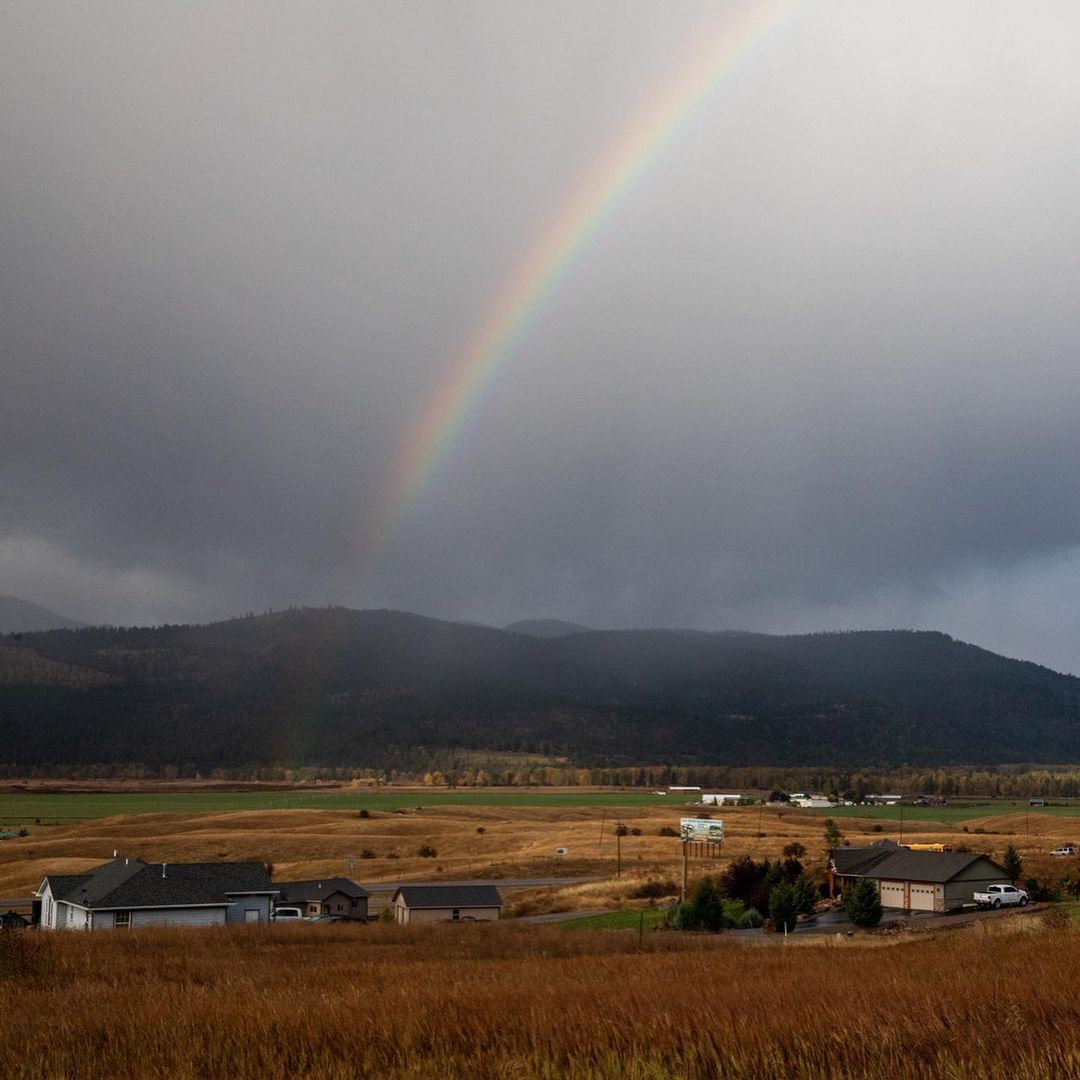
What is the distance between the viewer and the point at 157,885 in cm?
6825

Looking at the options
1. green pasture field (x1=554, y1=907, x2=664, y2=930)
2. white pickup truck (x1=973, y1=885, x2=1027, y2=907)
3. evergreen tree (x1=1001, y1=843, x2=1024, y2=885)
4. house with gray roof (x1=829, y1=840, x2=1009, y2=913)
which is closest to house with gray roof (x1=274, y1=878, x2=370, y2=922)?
green pasture field (x1=554, y1=907, x2=664, y2=930)

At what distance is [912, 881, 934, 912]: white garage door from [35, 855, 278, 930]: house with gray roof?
44235 millimetres

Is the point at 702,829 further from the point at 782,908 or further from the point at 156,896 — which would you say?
the point at 156,896

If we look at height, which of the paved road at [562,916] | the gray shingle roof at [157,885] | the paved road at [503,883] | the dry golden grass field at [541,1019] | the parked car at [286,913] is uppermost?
the dry golden grass field at [541,1019]

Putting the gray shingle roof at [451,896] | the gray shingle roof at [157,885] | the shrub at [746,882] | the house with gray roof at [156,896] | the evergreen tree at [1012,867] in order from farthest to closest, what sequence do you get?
the evergreen tree at [1012,867] < the shrub at [746,882] < the gray shingle roof at [451,896] < the gray shingle roof at [157,885] < the house with gray roof at [156,896]

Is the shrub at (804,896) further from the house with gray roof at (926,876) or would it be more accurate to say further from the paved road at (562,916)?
the paved road at (562,916)

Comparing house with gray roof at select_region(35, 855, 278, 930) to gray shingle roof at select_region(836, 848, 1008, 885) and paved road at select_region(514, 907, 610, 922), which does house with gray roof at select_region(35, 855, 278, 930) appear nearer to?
paved road at select_region(514, 907, 610, 922)

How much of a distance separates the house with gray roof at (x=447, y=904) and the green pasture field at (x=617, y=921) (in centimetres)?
662

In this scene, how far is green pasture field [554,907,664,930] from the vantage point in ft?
223

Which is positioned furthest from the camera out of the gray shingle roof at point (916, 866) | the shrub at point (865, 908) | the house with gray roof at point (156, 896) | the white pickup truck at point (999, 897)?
the gray shingle roof at point (916, 866)

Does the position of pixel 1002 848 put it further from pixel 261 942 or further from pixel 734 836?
pixel 261 942

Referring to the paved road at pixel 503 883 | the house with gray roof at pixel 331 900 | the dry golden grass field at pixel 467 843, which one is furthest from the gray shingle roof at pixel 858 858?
the house with gray roof at pixel 331 900

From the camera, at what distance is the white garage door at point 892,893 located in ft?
259

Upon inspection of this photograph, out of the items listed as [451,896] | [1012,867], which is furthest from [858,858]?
[451,896]
